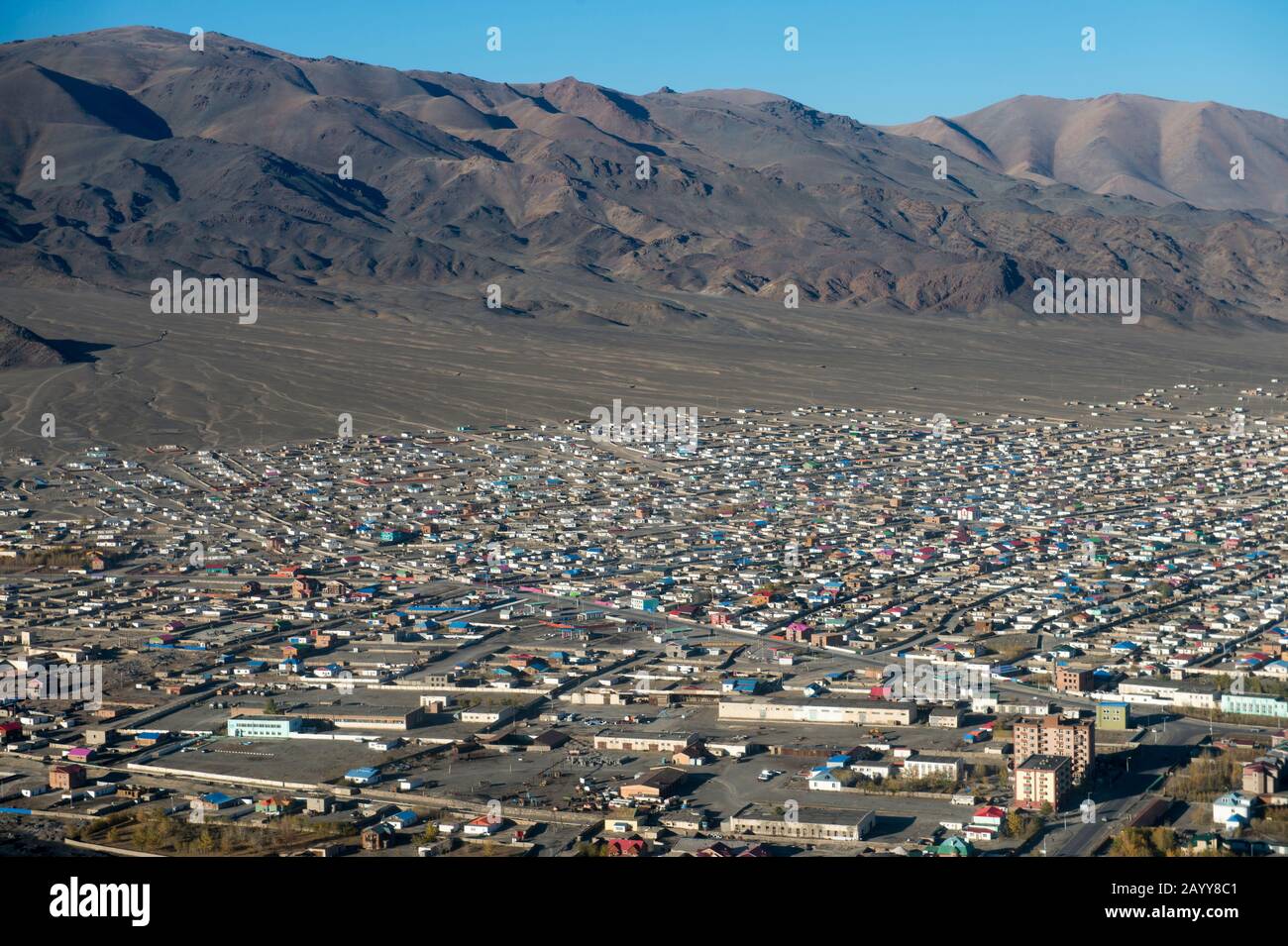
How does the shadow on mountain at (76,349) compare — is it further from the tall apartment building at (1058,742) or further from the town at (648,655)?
the tall apartment building at (1058,742)

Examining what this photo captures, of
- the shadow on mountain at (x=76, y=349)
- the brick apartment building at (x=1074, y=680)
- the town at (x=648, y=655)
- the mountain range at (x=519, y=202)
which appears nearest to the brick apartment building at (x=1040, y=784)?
the town at (x=648, y=655)

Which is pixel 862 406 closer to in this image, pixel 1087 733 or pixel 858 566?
pixel 858 566

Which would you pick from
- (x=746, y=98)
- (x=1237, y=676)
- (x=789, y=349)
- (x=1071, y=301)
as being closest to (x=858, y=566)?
(x=1237, y=676)

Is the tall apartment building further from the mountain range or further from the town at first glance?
the mountain range

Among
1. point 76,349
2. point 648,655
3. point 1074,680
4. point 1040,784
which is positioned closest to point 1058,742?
point 1040,784

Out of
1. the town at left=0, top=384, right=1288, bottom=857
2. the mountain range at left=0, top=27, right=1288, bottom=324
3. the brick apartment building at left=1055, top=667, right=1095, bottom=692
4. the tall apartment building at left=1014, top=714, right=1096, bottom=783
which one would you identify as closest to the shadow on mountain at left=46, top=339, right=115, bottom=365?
the mountain range at left=0, top=27, right=1288, bottom=324

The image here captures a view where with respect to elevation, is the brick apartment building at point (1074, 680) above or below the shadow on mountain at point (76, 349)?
below
